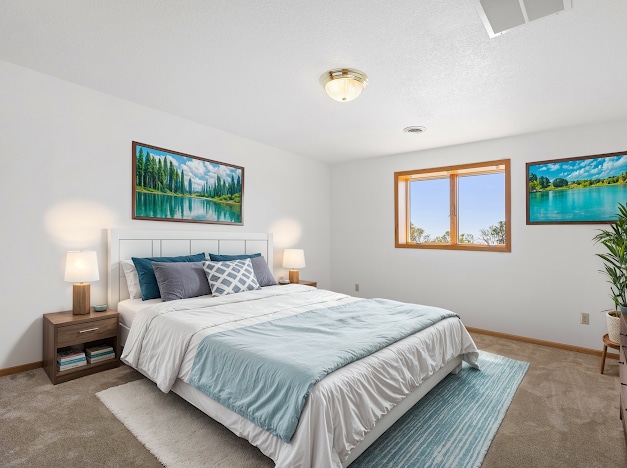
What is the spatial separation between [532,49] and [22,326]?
4.34 meters

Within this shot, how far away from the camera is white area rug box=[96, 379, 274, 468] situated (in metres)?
1.79

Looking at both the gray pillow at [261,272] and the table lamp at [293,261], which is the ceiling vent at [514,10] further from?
the table lamp at [293,261]

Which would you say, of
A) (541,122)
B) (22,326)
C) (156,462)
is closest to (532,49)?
(541,122)

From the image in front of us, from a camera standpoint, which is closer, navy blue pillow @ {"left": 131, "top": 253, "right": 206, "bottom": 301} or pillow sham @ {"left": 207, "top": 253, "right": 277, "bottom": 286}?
navy blue pillow @ {"left": 131, "top": 253, "right": 206, "bottom": 301}

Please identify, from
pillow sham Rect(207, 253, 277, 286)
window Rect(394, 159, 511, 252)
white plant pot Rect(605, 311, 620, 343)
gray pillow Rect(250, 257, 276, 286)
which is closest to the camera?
white plant pot Rect(605, 311, 620, 343)

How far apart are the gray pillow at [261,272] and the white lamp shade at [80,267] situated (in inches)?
62.0

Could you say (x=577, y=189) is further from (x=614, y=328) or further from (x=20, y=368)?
(x=20, y=368)

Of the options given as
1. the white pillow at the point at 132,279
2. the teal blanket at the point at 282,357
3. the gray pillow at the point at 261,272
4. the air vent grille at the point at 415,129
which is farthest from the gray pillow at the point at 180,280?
the air vent grille at the point at 415,129

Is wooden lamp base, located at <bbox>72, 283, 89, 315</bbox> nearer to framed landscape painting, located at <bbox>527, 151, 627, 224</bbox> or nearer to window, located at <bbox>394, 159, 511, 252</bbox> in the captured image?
window, located at <bbox>394, 159, 511, 252</bbox>

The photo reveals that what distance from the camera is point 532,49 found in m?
2.24

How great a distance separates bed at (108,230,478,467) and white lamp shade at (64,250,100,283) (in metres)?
0.33

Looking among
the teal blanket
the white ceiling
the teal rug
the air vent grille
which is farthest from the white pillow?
the air vent grille

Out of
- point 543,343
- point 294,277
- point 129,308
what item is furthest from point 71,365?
point 543,343

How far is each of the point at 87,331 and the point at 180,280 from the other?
80 centimetres
